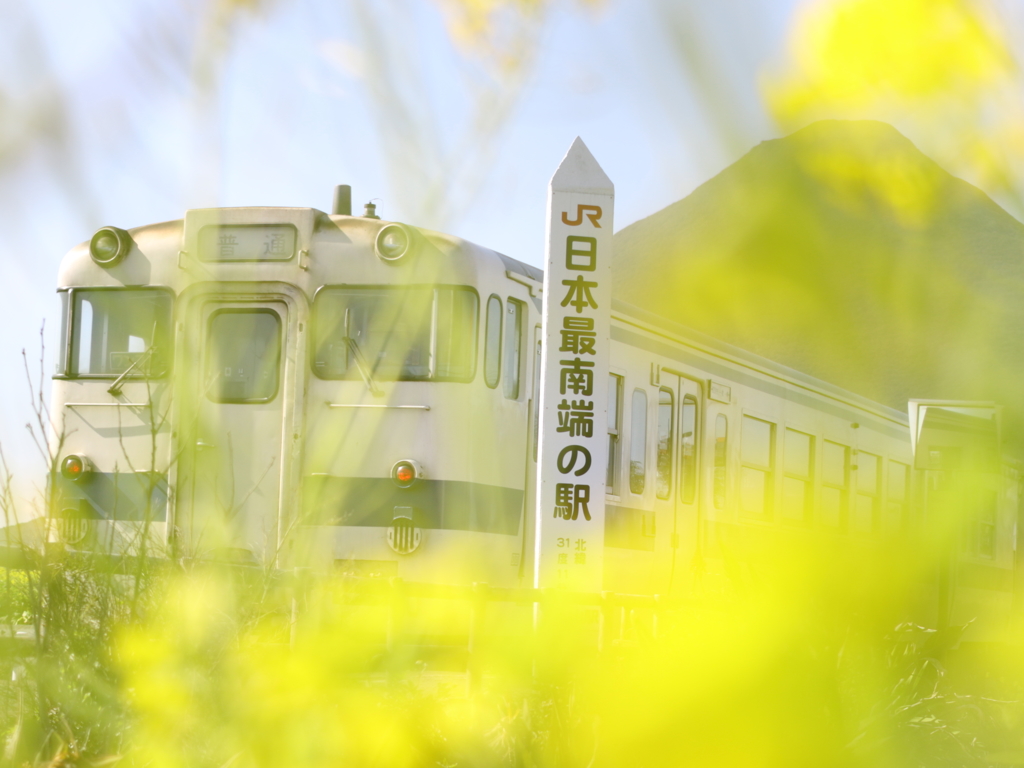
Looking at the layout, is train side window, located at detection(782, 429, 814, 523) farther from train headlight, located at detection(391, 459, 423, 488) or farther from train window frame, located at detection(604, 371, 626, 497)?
train window frame, located at detection(604, 371, 626, 497)

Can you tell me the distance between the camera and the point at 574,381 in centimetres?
563

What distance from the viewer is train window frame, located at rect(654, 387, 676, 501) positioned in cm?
888

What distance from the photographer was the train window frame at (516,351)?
282 inches

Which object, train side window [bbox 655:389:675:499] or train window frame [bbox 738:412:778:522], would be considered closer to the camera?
train side window [bbox 655:389:675:499]

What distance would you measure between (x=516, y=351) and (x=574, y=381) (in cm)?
173

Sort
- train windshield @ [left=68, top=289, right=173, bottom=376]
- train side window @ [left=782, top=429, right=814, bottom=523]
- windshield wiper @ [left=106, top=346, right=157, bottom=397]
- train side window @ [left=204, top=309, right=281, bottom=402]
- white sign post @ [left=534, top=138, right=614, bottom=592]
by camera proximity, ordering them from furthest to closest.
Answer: train windshield @ [left=68, top=289, right=173, bottom=376] → train side window @ [left=204, top=309, right=281, bottom=402] → windshield wiper @ [left=106, top=346, right=157, bottom=397] → white sign post @ [left=534, top=138, right=614, bottom=592] → train side window @ [left=782, top=429, right=814, bottom=523]

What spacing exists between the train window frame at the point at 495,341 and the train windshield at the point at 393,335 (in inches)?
4.0

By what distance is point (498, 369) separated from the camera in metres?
7.07

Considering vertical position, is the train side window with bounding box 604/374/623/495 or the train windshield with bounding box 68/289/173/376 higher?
the train windshield with bounding box 68/289/173/376

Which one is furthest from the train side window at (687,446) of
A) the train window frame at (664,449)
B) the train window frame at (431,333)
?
the train window frame at (431,333)

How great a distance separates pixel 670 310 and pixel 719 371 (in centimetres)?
894

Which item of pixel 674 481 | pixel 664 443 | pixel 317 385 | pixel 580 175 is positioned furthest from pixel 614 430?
pixel 580 175

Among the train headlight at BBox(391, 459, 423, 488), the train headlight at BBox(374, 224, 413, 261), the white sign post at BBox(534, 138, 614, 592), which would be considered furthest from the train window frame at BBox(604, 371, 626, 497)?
the white sign post at BBox(534, 138, 614, 592)

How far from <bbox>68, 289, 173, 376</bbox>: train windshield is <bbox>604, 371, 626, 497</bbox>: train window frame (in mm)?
3126
